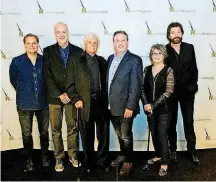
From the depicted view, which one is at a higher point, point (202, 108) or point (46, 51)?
point (46, 51)

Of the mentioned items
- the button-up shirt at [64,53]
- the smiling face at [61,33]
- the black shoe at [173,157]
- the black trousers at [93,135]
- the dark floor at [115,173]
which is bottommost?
the dark floor at [115,173]

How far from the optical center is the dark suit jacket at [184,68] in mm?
3793

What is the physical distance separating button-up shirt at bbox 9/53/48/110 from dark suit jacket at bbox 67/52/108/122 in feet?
1.22

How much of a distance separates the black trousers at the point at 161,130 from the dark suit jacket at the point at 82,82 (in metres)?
0.55

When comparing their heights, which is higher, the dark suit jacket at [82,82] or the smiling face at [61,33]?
the smiling face at [61,33]

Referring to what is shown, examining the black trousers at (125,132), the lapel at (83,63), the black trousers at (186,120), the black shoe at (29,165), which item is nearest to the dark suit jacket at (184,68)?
the black trousers at (186,120)

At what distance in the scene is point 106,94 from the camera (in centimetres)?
369

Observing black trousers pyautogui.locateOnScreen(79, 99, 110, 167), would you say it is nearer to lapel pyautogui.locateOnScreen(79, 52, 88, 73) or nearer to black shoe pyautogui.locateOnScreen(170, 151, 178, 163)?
lapel pyautogui.locateOnScreen(79, 52, 88, 73)

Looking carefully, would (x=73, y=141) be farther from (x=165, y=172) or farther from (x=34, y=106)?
(x=165, y=172)

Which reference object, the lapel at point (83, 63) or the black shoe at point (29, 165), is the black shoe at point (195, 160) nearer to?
the lapel at point (83, 63)

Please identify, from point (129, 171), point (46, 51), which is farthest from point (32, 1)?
point (129, 171)

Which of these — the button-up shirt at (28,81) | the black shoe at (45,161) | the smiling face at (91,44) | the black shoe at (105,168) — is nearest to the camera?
the smiling face at (91,44)

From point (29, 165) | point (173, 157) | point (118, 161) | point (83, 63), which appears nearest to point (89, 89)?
point (83, 63)

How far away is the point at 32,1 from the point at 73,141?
181cm
